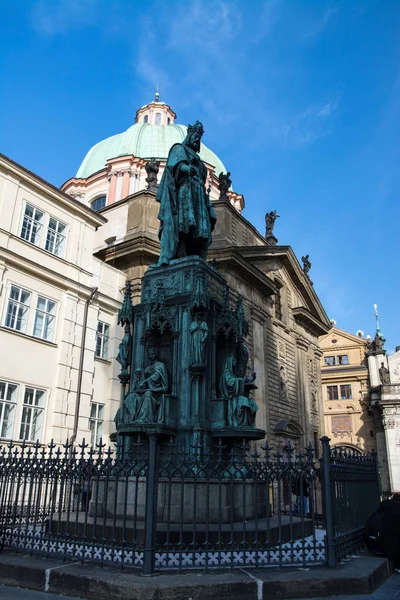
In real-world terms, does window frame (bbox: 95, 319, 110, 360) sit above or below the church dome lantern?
below

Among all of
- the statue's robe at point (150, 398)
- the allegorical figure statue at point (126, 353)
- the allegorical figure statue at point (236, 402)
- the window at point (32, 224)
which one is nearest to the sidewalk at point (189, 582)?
the statue's robe at point (150, 398)

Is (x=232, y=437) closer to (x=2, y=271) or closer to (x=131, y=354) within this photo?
(x=131, y=354)

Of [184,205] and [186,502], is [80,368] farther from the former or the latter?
[186,502]

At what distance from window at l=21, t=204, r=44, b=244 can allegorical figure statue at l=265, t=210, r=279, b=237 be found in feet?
67.0

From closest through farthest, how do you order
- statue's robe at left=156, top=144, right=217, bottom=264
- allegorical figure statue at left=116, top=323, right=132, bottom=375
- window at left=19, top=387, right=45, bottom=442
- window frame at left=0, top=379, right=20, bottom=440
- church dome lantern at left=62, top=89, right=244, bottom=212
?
1. allegorical figure statue at left=116, top=323, right=132, bottom=375
2. statue's robe at left=156, top=144, right=217, bottom=264
3. window frame at left=0, top=379, right=20, bottom=440
4. window at left=19, top=387, right=45, bottom=442
5. church dome lantern at left=62, top=89, right=244, bottom=212

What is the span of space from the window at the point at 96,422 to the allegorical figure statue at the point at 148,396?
1368 cm

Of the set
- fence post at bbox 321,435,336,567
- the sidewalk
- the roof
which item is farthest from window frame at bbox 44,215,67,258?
fence post at bbox 321,435,336,567

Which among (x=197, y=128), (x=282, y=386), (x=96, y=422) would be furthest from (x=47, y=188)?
(x=282, y=386)

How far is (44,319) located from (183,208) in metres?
12.0

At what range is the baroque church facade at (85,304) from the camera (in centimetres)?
1856

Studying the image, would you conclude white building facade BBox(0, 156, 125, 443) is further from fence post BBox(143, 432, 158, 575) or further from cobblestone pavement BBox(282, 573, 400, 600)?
cobblestone pavement BBox(282, 573, 400, 600)

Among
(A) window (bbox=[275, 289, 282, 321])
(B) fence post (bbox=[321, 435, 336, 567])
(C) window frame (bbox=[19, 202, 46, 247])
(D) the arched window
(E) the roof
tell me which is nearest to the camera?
(B) fence post (bbox=[321, 435, 336, 567])

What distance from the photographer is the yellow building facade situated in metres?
53.5

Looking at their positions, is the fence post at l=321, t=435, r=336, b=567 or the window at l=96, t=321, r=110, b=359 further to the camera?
the window at l=96, t=321, r=110, b=359
